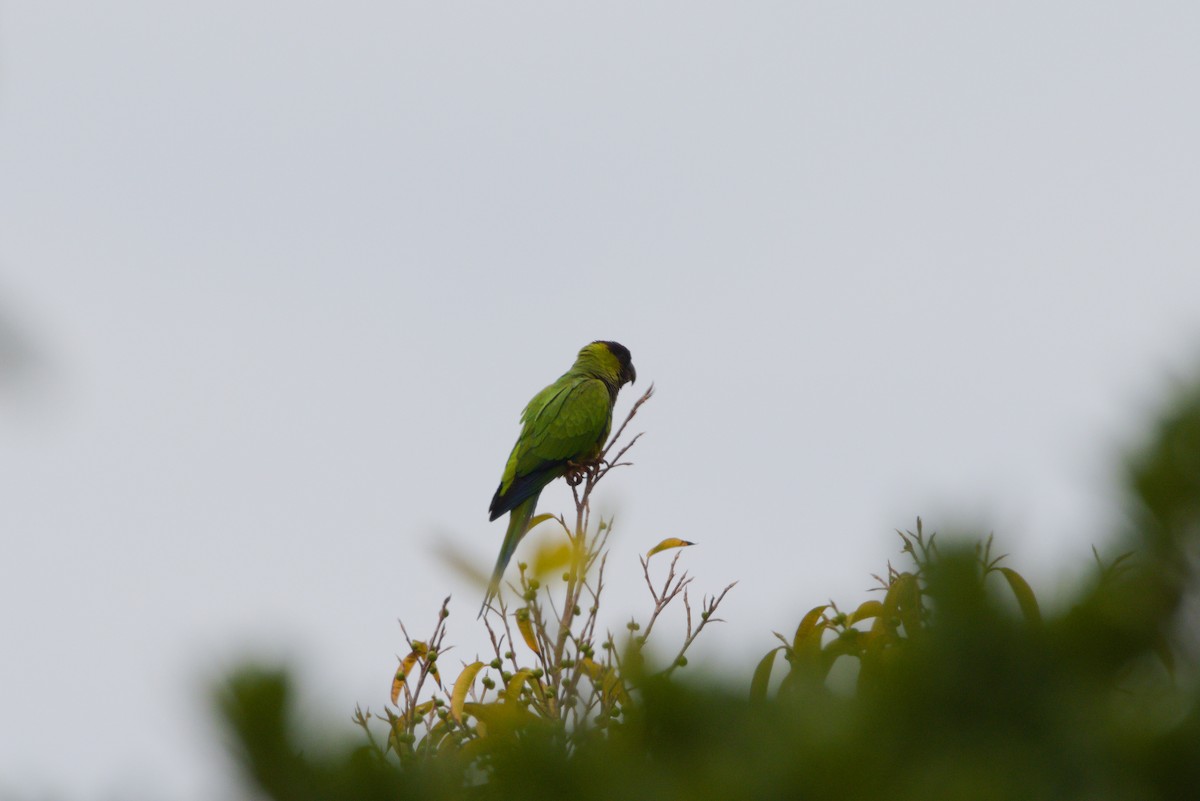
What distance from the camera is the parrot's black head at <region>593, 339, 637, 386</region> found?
958 cm

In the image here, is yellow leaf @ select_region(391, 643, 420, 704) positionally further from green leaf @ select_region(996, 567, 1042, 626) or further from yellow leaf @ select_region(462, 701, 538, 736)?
green leaf @ select_region(996, 567, 1042, 626)

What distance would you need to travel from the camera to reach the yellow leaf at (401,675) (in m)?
3.89

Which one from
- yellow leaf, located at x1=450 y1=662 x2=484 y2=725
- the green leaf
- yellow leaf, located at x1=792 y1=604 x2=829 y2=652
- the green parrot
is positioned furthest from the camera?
the green parrot

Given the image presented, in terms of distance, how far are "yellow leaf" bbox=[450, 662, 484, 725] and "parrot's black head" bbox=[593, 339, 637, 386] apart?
5.84 m

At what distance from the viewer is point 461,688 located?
3.63m

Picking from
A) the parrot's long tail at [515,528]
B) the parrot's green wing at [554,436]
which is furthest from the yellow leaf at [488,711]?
the parrot's green wing at [554,436]

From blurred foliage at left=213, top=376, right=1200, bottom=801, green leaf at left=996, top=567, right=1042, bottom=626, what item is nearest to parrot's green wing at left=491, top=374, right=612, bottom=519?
green leaf at left=996, top=567, right=1042, bottom=626

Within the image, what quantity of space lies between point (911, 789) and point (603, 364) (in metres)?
8.38

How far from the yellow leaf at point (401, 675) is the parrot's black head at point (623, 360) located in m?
5.70

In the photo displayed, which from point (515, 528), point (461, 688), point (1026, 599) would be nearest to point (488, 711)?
point (461, 688)

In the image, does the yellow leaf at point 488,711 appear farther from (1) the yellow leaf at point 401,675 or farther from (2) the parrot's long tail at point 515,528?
(2) the parrot's long tail at point 515,528

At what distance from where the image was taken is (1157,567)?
41.0 inches

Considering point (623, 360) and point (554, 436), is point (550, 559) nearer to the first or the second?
point (554, 436)

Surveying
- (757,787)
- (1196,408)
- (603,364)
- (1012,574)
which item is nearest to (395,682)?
(1012,574)
